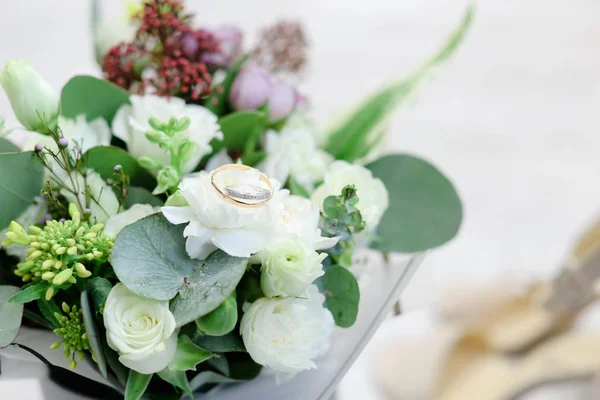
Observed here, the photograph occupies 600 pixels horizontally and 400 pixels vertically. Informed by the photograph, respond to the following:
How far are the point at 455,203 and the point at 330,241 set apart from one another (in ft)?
0.64

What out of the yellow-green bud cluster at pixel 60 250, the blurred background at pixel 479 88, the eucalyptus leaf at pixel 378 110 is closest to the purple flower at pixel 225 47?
the eucalyptus leaf at pixel 378 110

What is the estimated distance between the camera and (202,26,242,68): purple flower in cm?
56

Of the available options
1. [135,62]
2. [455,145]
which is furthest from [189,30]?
[455,145]

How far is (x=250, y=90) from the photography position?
531mm

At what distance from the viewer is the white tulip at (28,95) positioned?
399mm

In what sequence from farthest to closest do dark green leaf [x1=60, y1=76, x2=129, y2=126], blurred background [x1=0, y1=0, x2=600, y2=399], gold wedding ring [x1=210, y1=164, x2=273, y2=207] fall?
blurred background [x1=0, y1=0, x2=600, y2=399] < dark green leaf [x1=60, y1=76, x2=129, y2=126] < gold wedding ring [x1=210, y1=164, x2=273, y2=207]

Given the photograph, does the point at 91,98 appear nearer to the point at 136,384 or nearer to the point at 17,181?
the point at 17,181

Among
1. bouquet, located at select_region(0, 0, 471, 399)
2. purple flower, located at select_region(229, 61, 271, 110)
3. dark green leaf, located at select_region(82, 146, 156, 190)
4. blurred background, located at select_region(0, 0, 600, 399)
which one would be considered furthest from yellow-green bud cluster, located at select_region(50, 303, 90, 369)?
blurred background, located at select_region(0, 0, 600, 399)

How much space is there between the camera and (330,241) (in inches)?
15.3

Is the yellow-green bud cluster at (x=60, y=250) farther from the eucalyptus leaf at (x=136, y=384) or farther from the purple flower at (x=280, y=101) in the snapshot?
the purple flower at (x=280, y=101)

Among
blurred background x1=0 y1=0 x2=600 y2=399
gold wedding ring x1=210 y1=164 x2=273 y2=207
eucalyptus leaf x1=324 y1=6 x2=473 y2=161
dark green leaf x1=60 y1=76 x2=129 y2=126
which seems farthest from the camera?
blurred background x1=0 y1=0 x2=600 y2=399

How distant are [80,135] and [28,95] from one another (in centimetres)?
5

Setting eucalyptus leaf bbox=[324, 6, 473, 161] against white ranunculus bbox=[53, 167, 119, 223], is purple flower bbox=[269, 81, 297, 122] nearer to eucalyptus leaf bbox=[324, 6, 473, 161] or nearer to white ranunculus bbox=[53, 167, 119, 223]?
eucalyptus leaf bbox=[324, 6, 473, 161]

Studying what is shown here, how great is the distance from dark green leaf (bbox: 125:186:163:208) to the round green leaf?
18cm
